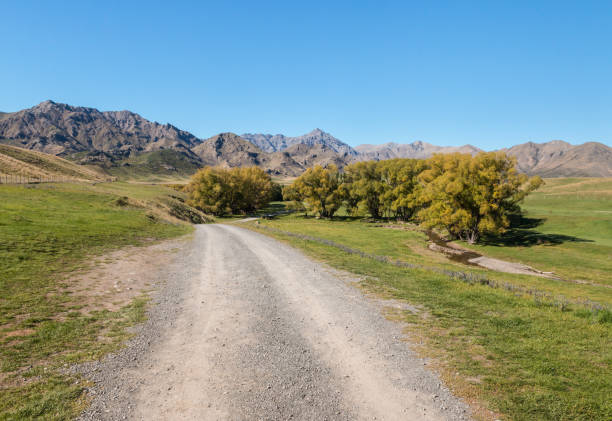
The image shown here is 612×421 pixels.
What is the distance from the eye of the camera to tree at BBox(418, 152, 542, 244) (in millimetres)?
43406

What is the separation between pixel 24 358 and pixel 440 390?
38.2ft

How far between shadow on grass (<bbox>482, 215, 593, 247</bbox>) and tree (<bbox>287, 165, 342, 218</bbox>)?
3712 centimetres

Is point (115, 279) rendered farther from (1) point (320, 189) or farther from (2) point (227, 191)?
(2) point (227, 191)

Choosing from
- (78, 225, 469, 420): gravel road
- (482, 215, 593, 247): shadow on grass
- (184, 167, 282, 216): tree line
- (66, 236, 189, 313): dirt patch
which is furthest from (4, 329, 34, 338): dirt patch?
(184, 167, 282, 216): tree line

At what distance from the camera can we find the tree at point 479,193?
43.4 meters

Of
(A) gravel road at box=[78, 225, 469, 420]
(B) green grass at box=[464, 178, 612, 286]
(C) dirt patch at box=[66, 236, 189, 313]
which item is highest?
(C) dirt patch at box=[66, 236, 189, 313]

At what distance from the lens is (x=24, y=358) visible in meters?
8.16

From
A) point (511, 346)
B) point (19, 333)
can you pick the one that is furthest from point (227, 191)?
point (511, 346)

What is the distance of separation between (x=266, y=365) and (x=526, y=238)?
5397 centimetres

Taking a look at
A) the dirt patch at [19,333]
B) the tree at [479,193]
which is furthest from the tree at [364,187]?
the dirt patch at [19,333]

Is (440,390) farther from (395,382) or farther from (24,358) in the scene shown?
(24,358)

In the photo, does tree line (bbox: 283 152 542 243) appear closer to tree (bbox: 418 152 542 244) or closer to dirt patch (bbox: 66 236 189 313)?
tree (bbox: 418 152 542 244)

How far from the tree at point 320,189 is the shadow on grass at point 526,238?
122 ft

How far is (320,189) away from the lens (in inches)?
2997
